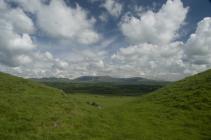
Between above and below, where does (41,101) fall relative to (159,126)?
above

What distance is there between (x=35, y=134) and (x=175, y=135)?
54.7 ft

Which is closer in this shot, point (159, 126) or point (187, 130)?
point (187, 130)

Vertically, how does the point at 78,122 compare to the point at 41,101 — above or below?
below

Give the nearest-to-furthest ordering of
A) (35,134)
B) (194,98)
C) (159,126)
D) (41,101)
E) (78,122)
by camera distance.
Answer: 1. (35,134)
2. (78,122)
3. (159,126)
4. (41,101)
5. (194,98)

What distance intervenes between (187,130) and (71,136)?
15.2 meters

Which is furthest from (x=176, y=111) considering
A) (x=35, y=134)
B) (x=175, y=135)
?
(x=35, y=134)

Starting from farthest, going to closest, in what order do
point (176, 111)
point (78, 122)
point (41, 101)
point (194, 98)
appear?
point (194, 98)
point (176, 111)
point (41, 101)
point (78, 122)

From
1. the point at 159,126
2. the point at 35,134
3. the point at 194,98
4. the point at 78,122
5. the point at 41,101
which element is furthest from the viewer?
the point at 194,98

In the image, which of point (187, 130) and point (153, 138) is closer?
point (153, 138)

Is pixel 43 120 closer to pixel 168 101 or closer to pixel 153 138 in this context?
pixel 153 138

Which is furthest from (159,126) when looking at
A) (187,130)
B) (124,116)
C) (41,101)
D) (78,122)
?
(41,101)

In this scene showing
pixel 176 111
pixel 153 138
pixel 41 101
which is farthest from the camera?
pixel 176 111

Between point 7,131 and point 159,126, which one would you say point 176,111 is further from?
point 7,131

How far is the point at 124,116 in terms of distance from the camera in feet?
124
